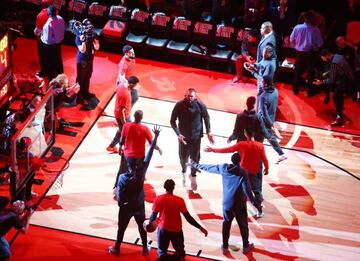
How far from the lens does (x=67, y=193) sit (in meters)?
12.0

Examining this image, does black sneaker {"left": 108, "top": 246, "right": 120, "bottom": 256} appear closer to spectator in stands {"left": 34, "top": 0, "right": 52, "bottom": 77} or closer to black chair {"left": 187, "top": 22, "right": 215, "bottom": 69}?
spectator in stands {"left": 34, "top": 0, "right": 52, "bottom": 77}

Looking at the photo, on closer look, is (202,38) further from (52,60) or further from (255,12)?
(52,60)

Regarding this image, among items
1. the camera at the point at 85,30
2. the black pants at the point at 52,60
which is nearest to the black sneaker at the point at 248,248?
the camera at the point at 85,30

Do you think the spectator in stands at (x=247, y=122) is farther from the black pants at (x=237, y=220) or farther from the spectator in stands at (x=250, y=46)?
the spectator in stands at (x=250, y=46)

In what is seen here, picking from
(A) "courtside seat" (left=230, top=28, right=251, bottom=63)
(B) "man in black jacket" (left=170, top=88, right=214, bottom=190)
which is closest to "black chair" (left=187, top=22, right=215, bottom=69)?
(A) "courtside seat" (left=230, top=28, right=251, bottom=63)

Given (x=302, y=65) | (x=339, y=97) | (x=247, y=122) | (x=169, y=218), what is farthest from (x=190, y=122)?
(x=302, y=65)

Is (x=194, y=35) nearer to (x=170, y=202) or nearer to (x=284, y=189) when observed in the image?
(x=284, y=189)

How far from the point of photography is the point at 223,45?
1606 cm

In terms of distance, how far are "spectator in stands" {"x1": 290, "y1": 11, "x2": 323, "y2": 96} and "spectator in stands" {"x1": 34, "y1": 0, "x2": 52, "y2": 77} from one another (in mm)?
4613

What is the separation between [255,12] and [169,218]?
7.04 meters

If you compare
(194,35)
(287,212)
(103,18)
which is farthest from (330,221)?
(103,18)

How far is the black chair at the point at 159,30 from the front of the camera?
634 inches

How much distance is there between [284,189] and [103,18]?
19.9 feet

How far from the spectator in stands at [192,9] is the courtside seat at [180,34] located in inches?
9.2
